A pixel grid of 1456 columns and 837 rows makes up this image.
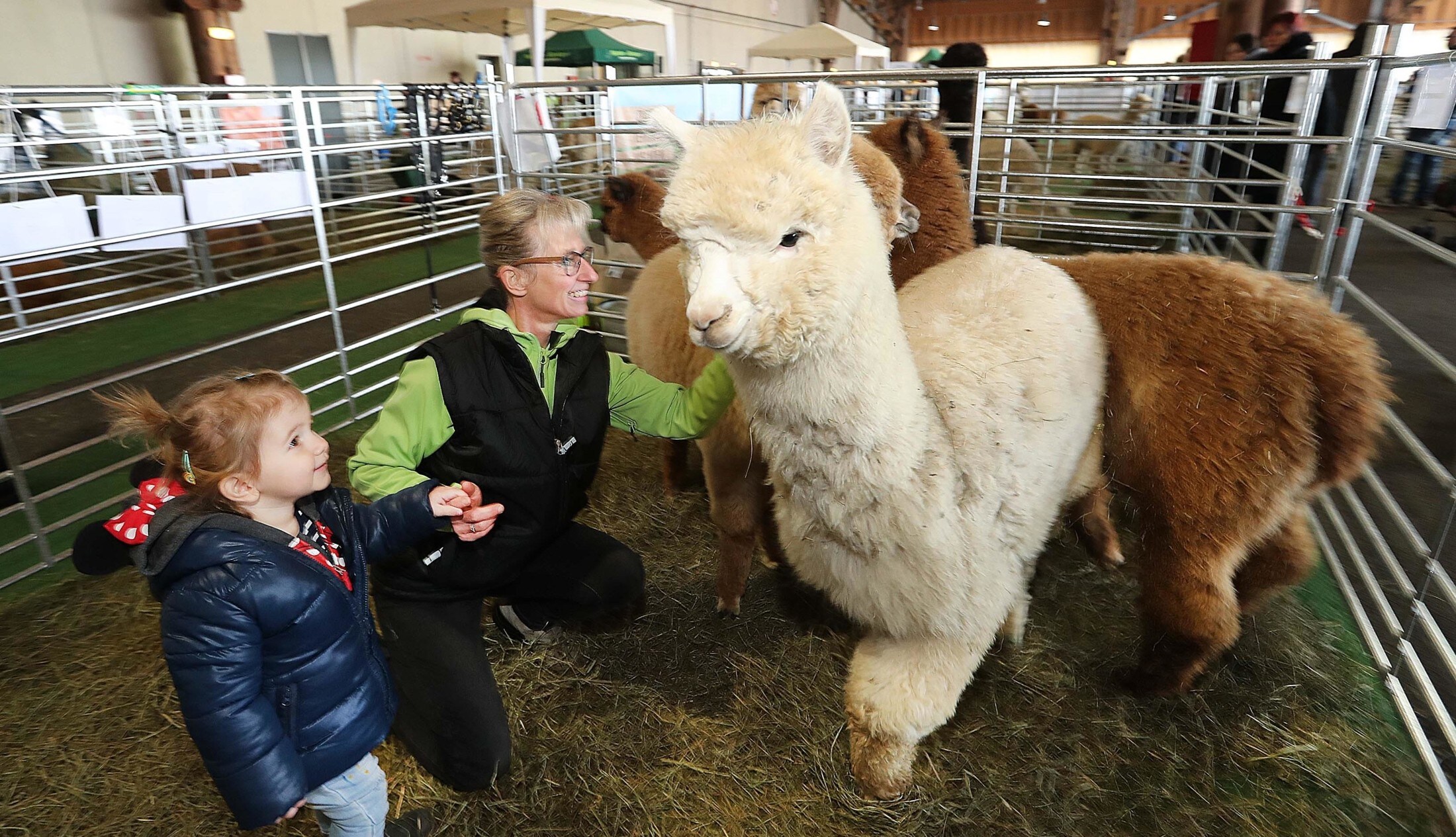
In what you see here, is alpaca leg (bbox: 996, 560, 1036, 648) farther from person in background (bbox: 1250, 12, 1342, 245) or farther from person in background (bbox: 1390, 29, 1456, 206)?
person in background (bbox: 1390, 29, 1456, 206)

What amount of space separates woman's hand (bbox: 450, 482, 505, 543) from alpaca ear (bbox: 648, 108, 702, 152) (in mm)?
848

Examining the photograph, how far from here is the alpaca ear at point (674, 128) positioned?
151 cm

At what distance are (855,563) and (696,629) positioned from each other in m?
1.01

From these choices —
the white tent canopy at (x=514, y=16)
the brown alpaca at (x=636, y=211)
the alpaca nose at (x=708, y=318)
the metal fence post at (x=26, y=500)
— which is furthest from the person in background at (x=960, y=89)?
the metal fence post at (x=26, y=500)

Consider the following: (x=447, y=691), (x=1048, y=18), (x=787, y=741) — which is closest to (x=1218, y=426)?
(x=787, y=741)

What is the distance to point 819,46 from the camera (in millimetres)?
13562

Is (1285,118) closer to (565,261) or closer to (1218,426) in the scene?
(1218,426)

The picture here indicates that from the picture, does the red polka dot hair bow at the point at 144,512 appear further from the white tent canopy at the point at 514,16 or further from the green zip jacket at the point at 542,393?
the white tent canopy at the point at 514,16

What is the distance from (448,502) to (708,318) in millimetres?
728

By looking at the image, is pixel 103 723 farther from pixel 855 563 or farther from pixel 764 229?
pixel 764 229

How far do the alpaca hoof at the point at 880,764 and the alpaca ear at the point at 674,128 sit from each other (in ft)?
4.79

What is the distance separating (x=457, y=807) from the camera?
6.39 feet

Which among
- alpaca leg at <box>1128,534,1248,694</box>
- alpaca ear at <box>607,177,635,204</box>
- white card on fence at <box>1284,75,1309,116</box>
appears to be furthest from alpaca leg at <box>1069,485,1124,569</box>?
white card on fence at <box>1284,75,1309,116</box>

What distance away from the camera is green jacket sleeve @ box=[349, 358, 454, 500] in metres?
1.77
